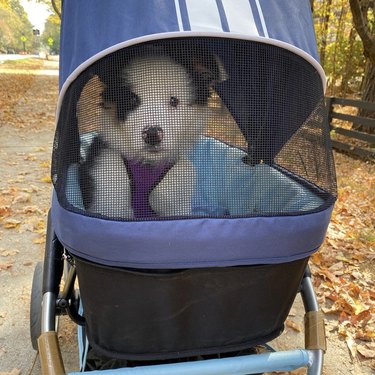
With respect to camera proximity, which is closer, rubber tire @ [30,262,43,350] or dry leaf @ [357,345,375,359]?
rubber tire @ [30,262,43,350]

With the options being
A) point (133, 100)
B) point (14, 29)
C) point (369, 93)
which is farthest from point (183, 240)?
point (14, 29)

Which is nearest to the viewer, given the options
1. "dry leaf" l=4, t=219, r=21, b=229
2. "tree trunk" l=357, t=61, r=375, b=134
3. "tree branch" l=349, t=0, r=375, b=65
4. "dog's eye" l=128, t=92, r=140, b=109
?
"dog's eye" l=128, t=92, r=140, b=109

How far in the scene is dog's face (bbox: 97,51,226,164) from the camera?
4.31 feet

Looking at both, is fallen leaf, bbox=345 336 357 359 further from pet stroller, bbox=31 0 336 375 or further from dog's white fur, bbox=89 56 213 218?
dog's white fur, bbox=89 56 213 218

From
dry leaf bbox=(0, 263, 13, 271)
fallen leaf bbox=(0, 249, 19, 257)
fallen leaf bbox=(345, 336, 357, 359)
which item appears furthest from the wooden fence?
dry leaf bbox=(0, 263, 13, 271)

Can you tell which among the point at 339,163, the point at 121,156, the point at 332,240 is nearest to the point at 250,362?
the point at 121,156

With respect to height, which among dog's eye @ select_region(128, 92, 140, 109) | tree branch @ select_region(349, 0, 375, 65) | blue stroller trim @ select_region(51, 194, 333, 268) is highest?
tree branch @ select_region(349, 0, 375, 65)

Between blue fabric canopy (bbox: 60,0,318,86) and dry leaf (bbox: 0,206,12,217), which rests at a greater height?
blue fabric canopy (bbox: 60,0,318,86)

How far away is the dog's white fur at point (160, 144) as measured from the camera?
4.31 feet

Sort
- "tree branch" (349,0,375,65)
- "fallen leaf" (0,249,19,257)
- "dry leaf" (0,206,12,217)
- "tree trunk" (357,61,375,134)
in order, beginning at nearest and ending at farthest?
1. "fallen leaf" (0,249,19,257)
2. "dry leaf" (0,206,12,217)
3. "tree branch" (349,0,375,65)
4. "tree trunk" (357,61,375,134)

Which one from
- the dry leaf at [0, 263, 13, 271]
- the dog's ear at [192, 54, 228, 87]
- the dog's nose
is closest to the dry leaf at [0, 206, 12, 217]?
the dry leaf at [0, 263, 13, 271]

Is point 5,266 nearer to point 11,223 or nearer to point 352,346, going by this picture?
point 11,223

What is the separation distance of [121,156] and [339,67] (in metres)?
15.0

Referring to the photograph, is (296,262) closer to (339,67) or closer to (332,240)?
(332,240)
